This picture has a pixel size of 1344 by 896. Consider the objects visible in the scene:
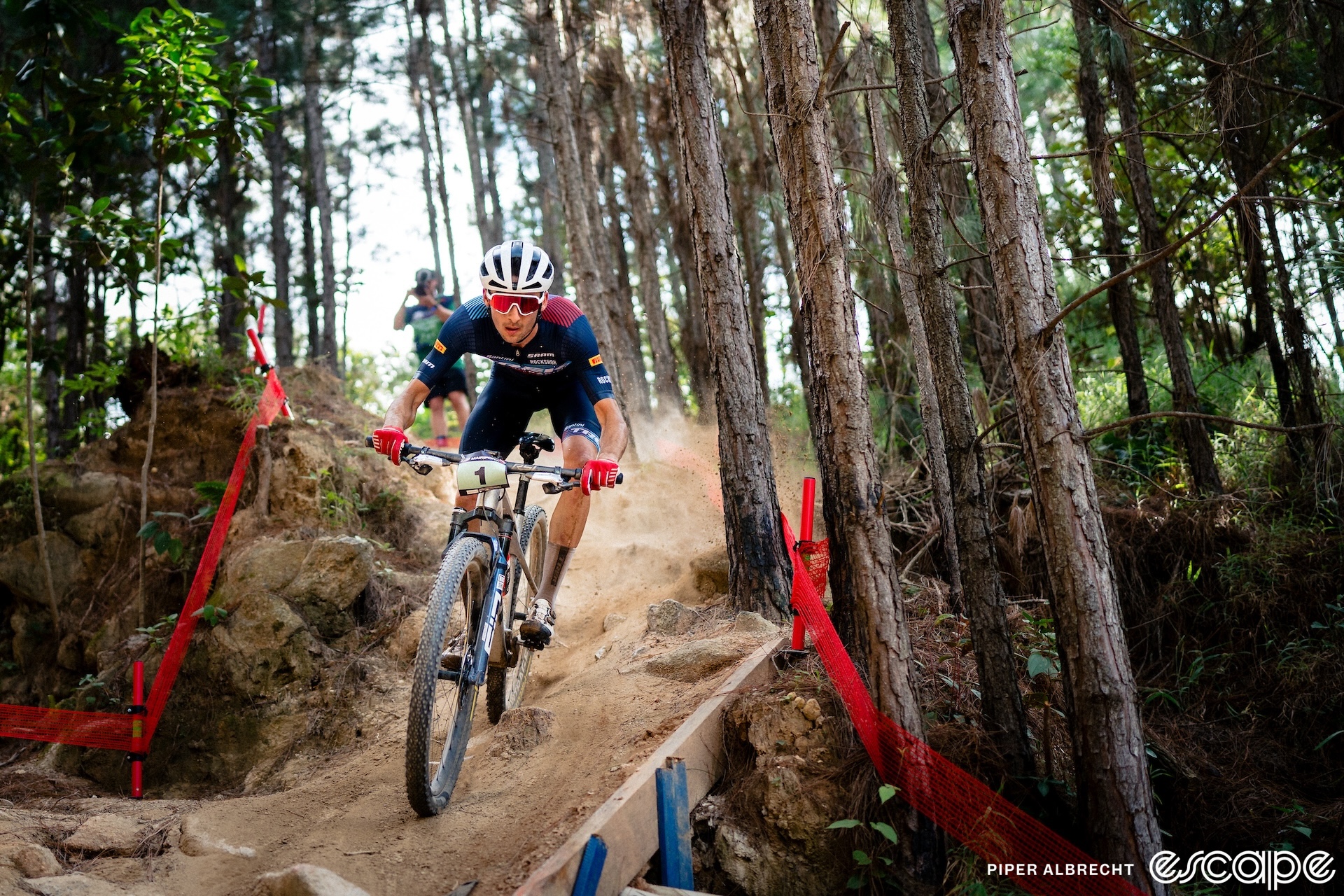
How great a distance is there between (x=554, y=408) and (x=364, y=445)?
11.8 feet

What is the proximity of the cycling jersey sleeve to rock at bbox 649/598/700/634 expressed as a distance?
6.41ft

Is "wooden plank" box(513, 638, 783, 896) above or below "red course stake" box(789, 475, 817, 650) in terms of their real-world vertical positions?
below

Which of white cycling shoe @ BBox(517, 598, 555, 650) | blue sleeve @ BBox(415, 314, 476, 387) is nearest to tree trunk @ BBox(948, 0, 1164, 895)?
white cycling shoe @ BBox(517, 598, 555, 650)

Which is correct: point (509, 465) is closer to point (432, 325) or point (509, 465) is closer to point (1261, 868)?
point (1261, 868)

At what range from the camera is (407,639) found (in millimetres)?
5379

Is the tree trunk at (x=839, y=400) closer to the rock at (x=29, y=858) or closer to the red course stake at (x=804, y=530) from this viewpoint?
the red course stake at (x=804, y=530)

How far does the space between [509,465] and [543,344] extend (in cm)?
88

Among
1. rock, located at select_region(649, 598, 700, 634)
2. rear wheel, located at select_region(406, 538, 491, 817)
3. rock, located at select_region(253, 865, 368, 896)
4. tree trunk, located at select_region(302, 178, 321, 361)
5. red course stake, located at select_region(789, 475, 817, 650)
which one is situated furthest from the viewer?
tree trunk, located at select_region(302, 178, 321, 361)

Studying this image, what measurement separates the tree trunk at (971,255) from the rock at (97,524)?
6929mm

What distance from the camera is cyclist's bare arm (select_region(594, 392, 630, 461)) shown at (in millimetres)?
3812

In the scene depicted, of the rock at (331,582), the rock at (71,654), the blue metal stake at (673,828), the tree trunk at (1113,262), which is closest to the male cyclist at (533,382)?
the blue metal stake at (673,828)

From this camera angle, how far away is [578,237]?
8891mm

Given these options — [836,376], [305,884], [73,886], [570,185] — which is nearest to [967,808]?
[836,376]

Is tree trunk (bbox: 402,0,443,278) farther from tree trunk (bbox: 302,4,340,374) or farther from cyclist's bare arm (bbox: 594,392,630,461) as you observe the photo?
cyclist's bare arm (bbox: 594,392,630,461)
